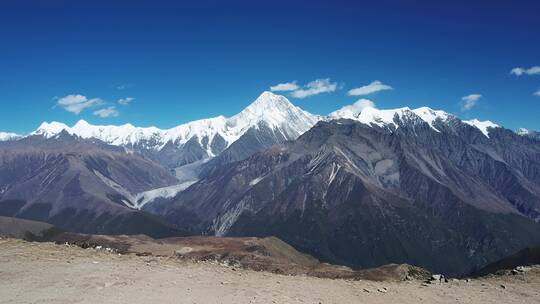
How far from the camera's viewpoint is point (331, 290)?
3006 cm

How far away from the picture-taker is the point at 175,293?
27.0 m

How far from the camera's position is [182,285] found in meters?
28.9

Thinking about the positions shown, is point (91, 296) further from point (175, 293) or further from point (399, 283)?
point (399, 283)

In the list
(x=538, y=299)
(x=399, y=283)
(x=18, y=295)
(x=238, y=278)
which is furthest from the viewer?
(x=399, y=283)

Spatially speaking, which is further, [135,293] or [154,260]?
[154,260]

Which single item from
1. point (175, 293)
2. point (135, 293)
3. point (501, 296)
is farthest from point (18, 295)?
point (501, 296)

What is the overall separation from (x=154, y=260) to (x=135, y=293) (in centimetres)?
988

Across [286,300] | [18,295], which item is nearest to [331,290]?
[286,300]

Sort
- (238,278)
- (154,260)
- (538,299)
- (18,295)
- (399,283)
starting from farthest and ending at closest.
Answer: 1. (154,260)
2. (399,283)
3. (238,278)
4. (538,299)
5. (18,295)

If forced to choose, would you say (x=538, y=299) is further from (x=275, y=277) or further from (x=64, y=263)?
(x=64, y=263)

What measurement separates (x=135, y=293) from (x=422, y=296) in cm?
1606

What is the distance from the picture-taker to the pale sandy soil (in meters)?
26.3

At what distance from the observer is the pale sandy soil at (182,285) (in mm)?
26297

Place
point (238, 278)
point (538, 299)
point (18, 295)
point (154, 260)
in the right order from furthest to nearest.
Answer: point (154, 260), point (238, 278), point (538, 299), point (18, 295)
